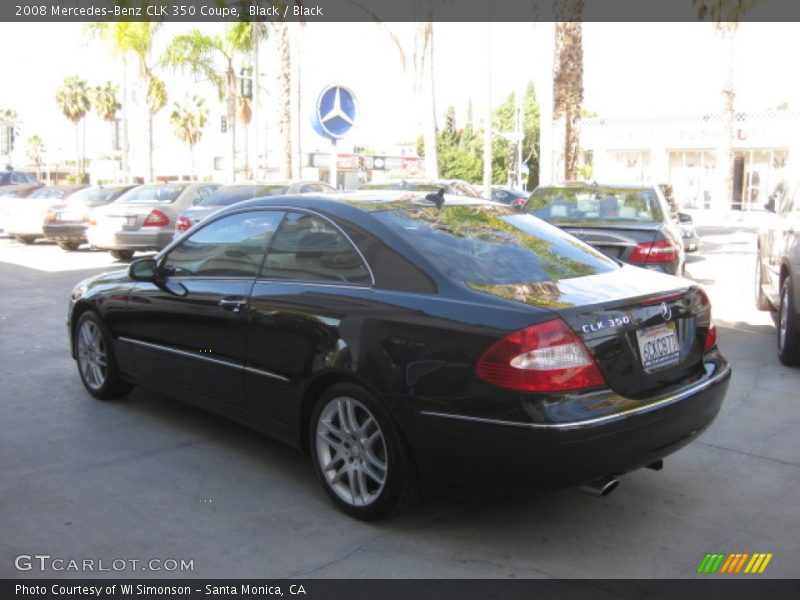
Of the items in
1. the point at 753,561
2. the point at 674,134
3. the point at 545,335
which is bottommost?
the point at 753,561

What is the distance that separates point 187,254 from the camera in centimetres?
538

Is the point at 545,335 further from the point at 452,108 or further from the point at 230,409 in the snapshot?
the point at 452,108

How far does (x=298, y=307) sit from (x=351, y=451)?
792 mm

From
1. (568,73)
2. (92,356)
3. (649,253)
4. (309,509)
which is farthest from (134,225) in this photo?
(309,509)

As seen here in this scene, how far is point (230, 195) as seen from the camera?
547 inches

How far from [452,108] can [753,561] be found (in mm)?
73558

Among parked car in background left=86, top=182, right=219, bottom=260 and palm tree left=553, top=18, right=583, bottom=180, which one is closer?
parked car in background left=86, top=182, right=219, bottom=260

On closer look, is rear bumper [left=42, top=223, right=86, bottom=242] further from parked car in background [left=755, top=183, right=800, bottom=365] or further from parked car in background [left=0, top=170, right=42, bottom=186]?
parked car in background [left=755, top=183, right=800, bottom=365]

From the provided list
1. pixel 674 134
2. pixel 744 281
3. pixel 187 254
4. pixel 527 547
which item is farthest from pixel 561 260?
pixel 674 134

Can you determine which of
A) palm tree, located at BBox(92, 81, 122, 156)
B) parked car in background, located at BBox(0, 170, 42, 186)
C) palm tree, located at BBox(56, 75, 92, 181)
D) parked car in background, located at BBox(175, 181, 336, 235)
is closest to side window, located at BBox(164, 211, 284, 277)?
parked car in background, located at BBox(175, 181, 336, 235)

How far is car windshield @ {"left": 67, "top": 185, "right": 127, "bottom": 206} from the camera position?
703 inches

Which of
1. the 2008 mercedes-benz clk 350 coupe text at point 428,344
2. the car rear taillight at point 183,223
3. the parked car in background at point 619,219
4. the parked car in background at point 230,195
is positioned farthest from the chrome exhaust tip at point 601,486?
the car rear taillight at point 183,223

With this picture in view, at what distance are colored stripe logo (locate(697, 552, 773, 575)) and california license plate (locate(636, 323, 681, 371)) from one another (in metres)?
0.88

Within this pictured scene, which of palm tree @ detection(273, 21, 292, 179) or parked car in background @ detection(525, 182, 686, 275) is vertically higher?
palm tree @ detection(273, 21, 292, 179)
